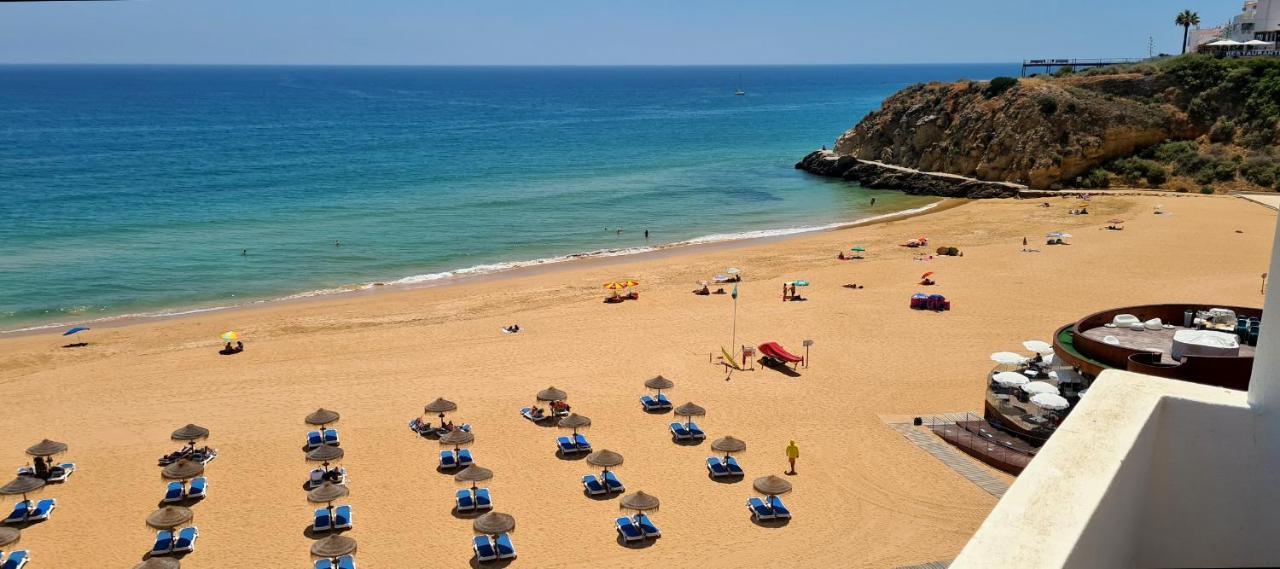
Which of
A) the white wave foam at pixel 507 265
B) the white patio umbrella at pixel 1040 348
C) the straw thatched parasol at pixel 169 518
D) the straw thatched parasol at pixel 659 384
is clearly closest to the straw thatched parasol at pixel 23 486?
the straw thatched parasol at pixel 169 518

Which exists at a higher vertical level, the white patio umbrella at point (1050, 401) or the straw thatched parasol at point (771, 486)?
the white patio umbrella at point (1050, 401)

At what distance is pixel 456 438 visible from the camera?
19.3m

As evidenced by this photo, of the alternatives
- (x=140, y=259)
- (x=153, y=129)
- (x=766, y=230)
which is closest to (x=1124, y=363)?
(x=766, y=230)

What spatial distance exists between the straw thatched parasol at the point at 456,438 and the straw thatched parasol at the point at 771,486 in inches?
240

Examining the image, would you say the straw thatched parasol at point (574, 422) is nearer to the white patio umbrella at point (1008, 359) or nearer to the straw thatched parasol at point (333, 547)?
the straw thatched parasol at point (333, 547)

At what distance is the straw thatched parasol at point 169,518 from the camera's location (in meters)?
15.6

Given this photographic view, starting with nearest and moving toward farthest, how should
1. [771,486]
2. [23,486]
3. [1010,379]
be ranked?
1. [771,486]
2. [23,486]
3. [1010,379]

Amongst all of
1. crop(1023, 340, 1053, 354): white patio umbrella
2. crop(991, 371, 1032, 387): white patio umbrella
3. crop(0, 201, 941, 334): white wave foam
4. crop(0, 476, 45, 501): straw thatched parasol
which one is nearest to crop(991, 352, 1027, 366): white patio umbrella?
crop(1023, 340, 1053, 354): white patio umbrella

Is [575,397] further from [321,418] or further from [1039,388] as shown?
[1039,388]

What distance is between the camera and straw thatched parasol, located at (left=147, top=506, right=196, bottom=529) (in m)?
15.6

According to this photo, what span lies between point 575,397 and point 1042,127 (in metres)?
46.5

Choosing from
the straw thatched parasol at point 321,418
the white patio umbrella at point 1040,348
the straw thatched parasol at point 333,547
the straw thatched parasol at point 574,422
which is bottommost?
the straw thatched parasol at point 333,547

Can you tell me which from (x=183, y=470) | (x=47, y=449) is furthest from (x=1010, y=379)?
(x=47, y=449)

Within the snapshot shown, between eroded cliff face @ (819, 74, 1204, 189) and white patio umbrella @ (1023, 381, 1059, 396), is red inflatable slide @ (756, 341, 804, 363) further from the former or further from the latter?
eroded cliff face @ (819, 74, 1204, 189)
